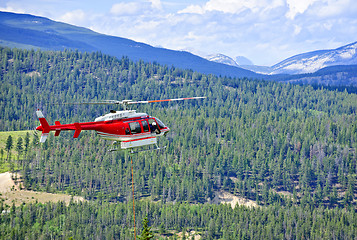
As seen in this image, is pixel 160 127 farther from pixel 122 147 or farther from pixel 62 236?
pixel 62 236

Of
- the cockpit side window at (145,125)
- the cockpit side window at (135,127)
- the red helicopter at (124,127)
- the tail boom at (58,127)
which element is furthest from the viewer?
the cockpit side window at (145,125)

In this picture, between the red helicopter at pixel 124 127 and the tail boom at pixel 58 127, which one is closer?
the tail boom at pixel 58 127

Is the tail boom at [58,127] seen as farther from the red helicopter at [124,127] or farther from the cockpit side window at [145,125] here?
the cockpit side window at [145,125]

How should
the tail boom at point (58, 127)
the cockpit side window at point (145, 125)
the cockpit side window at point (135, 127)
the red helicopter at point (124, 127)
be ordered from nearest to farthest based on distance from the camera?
the tail boom at point (58, 127) → the red helicopter at point (124, 127) → the cockpit side window at point (135, 127) → the cockpit side window at point (145, 125)

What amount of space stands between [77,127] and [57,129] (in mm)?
3134

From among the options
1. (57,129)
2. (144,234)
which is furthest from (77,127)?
(144,234)

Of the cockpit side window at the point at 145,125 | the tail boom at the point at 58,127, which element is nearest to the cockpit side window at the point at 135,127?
the cockpit side window at the point at 145,125

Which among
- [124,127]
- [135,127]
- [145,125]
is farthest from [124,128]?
[145,125]

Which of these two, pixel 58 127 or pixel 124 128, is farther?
pixel 124 128

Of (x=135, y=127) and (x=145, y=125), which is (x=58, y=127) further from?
(x=145, y=125)

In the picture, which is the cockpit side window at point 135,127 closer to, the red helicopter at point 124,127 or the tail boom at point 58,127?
the red helicopter at point 124,127

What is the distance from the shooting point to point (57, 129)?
7338 centimetres

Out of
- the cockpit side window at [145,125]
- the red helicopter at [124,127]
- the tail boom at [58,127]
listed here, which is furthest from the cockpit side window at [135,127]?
the tail boom at [58,127]

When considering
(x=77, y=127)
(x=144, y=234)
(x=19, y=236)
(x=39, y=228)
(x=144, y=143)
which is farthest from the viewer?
(x=39, y=228)
